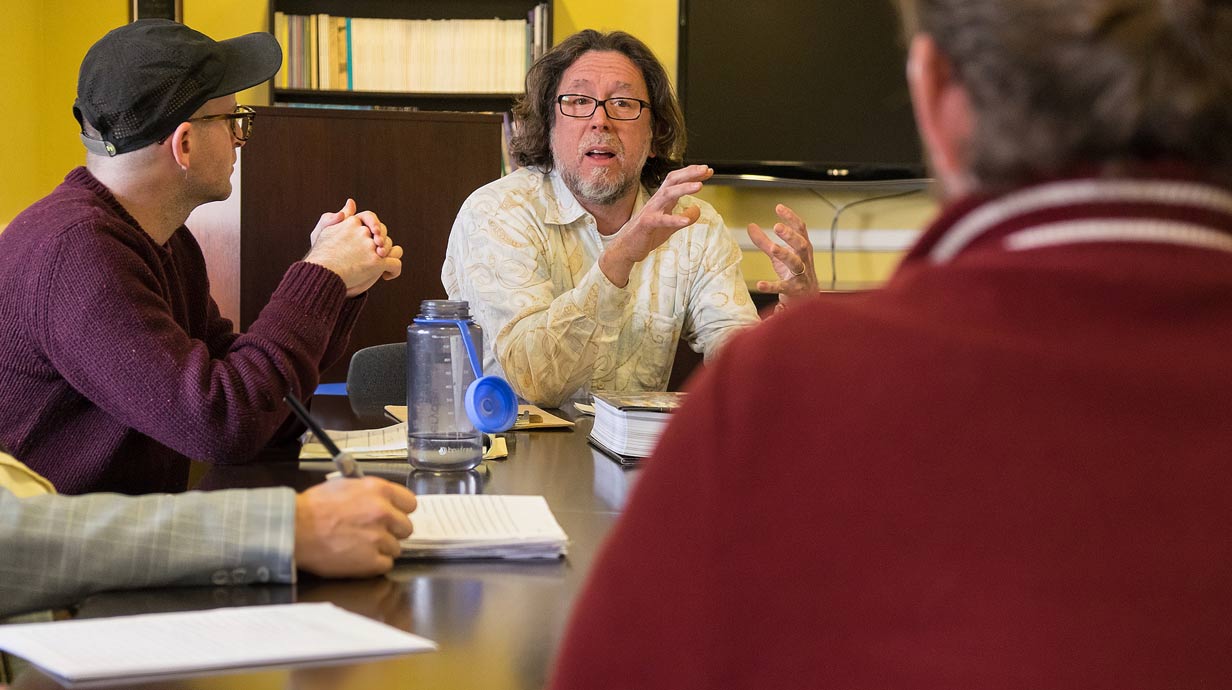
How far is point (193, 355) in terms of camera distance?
4.77 ft

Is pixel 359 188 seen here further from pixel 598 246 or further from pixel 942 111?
pixel 942 111

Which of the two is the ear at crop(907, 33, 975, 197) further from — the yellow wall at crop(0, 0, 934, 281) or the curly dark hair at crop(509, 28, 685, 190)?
the yellow wall at crop(0, 0, 934, 281)

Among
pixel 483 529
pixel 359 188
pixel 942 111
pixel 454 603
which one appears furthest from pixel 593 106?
pixel 942 111

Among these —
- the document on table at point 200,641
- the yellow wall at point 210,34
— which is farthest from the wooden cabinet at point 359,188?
the document on table at point 200,641

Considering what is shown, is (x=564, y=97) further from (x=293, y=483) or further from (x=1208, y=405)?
(x=1208, y=405)

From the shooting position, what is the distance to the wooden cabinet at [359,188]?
10.3ft

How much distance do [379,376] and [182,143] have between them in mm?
860

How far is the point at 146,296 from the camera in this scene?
1470 mm

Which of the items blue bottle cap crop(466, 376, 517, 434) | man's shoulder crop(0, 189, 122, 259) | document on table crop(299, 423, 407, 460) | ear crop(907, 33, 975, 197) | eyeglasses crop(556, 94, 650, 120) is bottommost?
document on table crop(299, 423, 407, 460)

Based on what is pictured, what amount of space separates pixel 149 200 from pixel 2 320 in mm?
296

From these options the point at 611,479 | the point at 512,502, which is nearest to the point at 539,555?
the point at 512,502

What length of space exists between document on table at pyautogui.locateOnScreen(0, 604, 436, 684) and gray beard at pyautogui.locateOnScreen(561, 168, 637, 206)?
1.68 metres

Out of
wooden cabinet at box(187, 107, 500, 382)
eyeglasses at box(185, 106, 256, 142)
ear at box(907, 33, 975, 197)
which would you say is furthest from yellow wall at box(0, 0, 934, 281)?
ear at box(907, 33, 975, 197)

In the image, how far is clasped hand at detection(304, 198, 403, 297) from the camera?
5.62ft
